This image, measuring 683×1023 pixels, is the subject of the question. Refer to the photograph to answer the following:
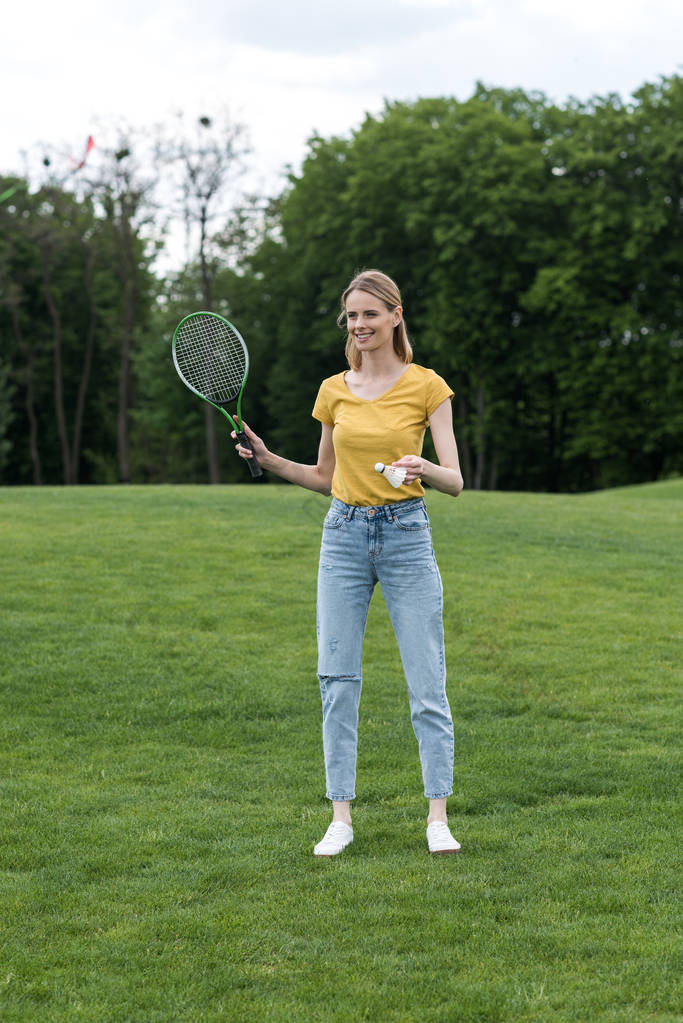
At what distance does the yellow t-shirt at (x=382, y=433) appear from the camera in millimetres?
4988

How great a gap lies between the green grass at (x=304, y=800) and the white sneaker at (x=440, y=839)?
92 millimetres

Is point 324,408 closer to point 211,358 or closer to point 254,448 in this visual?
point 254,448

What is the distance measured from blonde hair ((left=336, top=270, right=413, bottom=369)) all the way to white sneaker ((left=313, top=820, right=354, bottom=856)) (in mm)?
2223

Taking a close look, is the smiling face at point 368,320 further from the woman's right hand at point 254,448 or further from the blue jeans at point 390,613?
the blue jeans at point 390,613

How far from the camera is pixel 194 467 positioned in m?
54.0

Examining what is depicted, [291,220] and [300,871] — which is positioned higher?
[291,220]

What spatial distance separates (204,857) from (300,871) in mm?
514

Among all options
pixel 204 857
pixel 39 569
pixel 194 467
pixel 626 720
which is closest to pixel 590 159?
pixel 194 467

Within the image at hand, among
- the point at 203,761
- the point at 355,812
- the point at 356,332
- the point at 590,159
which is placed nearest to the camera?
the point at 356,332

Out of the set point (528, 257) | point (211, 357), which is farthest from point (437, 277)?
point (211, 357)

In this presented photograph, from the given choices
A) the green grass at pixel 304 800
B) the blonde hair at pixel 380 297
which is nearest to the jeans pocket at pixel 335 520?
the blonde hair at pixel 380 297

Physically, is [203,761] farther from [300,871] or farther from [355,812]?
[300,871]

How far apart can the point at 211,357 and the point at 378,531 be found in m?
1.61

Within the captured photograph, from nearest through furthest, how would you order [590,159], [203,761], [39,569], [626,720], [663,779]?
[663,779]
[203,761]
[626,720]
[39,569]
[590,159]
